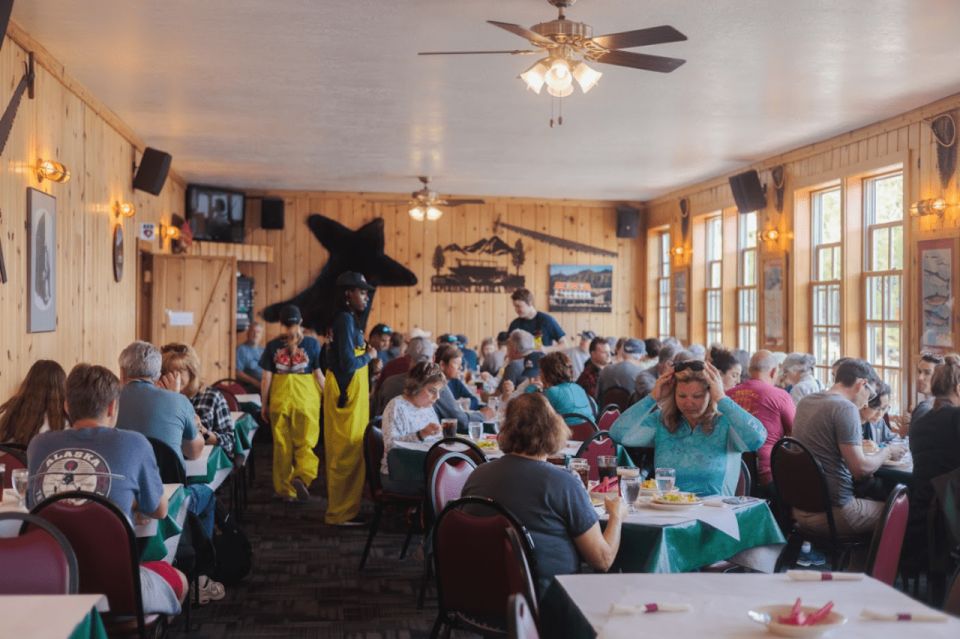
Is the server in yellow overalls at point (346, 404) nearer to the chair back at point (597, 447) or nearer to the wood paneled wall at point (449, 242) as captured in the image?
the chair back at point (597, 447)

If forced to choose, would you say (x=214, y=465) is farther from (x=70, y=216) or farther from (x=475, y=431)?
(x=70, y=216)

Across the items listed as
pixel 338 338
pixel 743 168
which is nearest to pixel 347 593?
pixel 338 338

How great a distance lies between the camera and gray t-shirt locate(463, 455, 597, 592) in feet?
11.2

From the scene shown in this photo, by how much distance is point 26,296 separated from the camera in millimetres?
6500

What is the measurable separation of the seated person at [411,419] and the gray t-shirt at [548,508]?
2777 mm

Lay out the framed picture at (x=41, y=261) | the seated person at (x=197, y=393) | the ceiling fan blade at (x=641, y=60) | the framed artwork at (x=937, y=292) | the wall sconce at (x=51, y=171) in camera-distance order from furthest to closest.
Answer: the framed artwork at (x=937, y=292)
the wall sconce at (x=51, y=171)
the framed picture at (x=41, y=261)
the seated person at (x=197, y=393)
the ceiling fan blade at (x=641, y=60)

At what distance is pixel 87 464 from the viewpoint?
3625 mm

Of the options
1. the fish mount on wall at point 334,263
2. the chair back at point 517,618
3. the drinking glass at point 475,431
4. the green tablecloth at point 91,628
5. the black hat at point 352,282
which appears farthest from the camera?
the fish mount on wall at point 334,263

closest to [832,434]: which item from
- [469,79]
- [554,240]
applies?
[469,79]

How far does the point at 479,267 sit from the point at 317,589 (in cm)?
992

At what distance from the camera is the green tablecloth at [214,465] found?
527 cm

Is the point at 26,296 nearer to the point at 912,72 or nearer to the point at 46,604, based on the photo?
the point at 46,604

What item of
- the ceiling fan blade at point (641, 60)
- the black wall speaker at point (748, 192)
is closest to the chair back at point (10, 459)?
the ceiling fan blade at point (641, 60)

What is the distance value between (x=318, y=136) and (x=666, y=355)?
13.8ft
